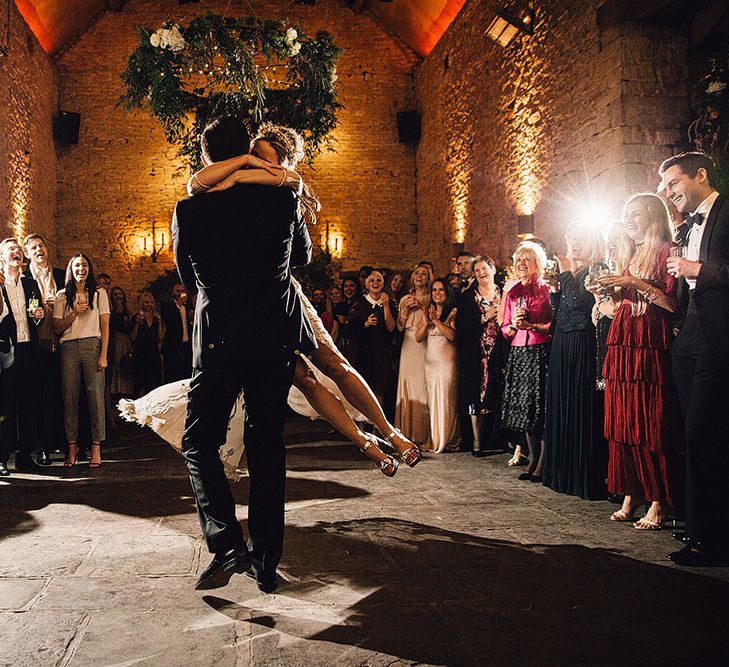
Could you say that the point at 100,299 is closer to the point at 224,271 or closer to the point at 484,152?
the point at 224,271

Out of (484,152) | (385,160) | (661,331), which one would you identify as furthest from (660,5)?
(385,160)

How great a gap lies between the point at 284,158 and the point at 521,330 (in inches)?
99.8

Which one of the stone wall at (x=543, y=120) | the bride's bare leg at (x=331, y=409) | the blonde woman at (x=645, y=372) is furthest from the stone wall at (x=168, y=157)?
the bride's bare leg at (x=331, y=409)

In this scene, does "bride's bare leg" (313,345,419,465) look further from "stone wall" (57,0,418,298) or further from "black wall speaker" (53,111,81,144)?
"black wall speaker" (53,111,81,144)

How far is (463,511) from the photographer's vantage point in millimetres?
3654

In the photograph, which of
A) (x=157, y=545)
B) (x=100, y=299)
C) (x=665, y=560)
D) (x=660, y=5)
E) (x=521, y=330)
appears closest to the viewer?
(x=665, y=560)

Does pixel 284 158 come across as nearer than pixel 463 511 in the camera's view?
Yes

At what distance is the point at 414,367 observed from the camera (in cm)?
628

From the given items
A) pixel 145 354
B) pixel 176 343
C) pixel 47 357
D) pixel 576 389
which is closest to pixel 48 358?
pixel 47 357

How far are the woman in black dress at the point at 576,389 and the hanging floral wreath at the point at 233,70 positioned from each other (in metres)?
4.75

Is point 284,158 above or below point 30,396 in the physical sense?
above

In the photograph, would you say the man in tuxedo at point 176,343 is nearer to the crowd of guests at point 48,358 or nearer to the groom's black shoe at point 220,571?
the crowd of guests at point 48,358

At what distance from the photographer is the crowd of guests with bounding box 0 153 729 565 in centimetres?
294

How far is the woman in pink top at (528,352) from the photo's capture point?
15.3 ft
